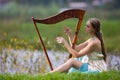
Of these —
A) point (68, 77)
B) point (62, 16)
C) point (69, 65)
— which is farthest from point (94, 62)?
point (68, 77)

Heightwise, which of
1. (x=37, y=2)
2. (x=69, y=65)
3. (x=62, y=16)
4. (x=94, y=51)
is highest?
(x=37, y=2)

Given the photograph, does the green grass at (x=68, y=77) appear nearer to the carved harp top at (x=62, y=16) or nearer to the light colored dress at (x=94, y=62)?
the light colored dress at (x=94, y=62)

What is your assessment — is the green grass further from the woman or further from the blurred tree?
the blurred tree

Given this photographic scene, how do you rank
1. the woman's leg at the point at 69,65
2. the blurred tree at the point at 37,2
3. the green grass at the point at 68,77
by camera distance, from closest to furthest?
1. the green grass at the point at 68,77
2. the woman's leg at the point at 69,65
3. the blurred tree at the point at 37,2

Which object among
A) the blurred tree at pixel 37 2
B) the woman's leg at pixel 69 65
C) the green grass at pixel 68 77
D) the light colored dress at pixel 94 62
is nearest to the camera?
the green grass at pixel 68 77

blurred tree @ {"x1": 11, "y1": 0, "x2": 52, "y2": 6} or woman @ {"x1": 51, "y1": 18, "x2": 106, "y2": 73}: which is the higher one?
blurred tree @ {"x1": 11, "y1": 0, "x2": 52, "y2": 6}

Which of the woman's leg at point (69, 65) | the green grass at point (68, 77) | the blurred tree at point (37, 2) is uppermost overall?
the blurred tree at point (37, 2)

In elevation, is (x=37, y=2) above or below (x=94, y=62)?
above

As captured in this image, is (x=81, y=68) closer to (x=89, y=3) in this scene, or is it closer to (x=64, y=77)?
(x=64, y=77)

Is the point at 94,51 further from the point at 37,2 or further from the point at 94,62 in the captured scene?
the point at 37,2

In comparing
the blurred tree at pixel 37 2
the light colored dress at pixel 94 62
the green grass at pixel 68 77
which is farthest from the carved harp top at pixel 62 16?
the blurred tree at pixel 37 2

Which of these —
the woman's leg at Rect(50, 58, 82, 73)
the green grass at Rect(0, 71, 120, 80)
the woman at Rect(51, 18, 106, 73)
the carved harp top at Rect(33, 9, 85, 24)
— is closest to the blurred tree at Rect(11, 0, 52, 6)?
the carved harp top at Rect(33, 9, 85, 24)

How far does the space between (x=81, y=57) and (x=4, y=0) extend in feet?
71.0

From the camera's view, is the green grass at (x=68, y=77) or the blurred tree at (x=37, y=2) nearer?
the green grass at (x=68, y=77)
